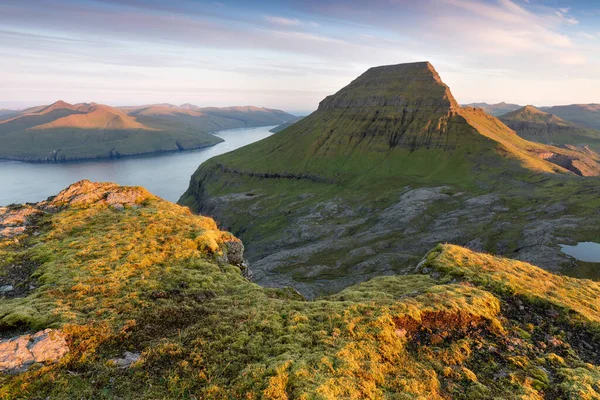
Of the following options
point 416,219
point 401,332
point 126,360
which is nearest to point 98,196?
point 126,360

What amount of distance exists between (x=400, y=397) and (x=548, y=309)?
58.5 ft

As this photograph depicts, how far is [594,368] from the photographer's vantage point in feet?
59.4

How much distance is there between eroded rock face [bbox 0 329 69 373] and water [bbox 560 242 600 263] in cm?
9679

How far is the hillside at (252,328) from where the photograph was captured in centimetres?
1390

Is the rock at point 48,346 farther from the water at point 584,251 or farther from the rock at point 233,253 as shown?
the water at point 584,251

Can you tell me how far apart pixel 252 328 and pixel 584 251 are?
94649 millimetres

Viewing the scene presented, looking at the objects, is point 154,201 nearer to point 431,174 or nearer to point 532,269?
point 532,269

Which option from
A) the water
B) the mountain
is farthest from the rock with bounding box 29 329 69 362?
the water

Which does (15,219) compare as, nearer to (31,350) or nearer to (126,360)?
(31,350)

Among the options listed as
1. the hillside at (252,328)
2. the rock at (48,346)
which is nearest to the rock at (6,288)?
the hillside at (252,328)

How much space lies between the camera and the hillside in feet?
45.6

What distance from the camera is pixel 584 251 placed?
7650 centimetres

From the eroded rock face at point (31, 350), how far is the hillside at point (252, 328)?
0.22ft

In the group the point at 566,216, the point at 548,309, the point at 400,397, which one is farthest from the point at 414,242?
the point at 400,397
